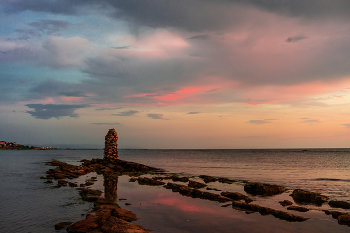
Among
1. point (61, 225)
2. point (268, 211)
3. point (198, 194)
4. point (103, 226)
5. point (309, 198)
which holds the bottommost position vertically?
point (198, 194)

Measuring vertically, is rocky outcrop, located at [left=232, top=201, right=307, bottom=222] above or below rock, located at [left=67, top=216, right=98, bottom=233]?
below

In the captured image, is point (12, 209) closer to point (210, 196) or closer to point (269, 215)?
point (210, 196)

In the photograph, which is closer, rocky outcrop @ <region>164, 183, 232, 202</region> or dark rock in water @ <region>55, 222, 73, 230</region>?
dark rock in water @ <region>55, 222, 73, 230</region>

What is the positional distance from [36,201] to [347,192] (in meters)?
38.3

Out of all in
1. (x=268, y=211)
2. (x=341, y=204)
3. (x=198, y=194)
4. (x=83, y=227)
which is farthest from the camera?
(x=198, y=194)

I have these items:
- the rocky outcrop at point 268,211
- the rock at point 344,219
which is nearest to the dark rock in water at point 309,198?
the rock at point 344,219

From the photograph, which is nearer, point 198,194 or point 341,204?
point 341,204

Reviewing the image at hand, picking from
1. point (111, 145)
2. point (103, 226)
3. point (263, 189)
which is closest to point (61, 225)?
point (103, 226)

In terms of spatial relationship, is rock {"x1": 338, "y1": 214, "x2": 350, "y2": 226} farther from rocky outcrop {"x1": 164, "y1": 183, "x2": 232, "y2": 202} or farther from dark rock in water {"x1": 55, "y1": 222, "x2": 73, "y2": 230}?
dark rock in water {"x1": 55, "y1": 222, "x2": 73, "y2": 230}

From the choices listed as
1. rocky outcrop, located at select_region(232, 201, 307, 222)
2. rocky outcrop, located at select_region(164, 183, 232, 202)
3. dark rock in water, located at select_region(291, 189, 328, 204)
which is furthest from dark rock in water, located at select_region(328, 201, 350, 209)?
rocky outcrop, located at select_region(164, 183, 232, 202)

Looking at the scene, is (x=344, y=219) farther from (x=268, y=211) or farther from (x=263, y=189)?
(x=263, y=189)

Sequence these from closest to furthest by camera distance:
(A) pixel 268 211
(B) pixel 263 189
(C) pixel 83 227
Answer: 1. (C) pixel 83 227
2. (A) pixel 268 211
3. (B) pixel 263 189

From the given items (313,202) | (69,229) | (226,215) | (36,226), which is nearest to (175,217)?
(226,215)

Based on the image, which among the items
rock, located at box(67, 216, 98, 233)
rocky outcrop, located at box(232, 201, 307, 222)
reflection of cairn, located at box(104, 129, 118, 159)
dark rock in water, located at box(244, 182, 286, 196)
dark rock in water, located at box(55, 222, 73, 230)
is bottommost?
dark rock in water, located at box(244, 182, 286, 196)
